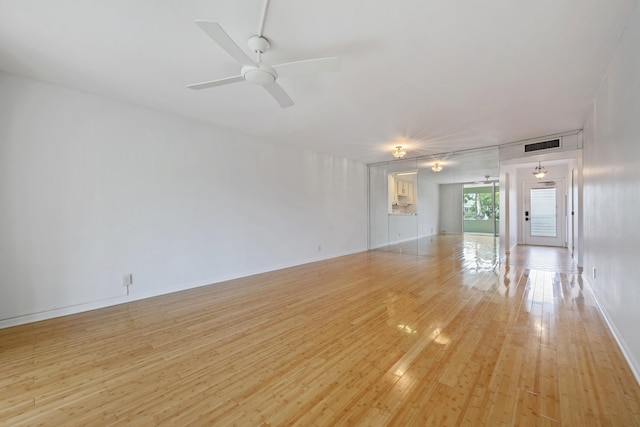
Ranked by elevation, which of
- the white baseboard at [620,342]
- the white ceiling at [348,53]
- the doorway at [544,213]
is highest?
the white ceiling at [348,53]

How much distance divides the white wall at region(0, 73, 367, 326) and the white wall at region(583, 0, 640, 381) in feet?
15.4

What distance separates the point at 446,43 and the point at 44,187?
14.8 ft

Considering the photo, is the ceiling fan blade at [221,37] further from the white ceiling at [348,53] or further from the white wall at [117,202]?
the white wall at [117,202]

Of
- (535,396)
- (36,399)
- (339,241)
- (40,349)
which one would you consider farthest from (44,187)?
(339,241)

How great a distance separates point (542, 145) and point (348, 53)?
4.83m

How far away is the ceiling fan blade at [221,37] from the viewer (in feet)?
5.29

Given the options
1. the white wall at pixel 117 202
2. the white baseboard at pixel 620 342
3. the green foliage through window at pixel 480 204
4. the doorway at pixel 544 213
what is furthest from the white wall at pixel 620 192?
the doorway at pixel 544 213

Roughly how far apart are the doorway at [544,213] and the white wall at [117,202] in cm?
820

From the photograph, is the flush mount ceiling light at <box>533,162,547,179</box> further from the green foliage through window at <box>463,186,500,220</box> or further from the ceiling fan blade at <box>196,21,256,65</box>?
the ceiling fan blade at <box>196,21,256,65</box>

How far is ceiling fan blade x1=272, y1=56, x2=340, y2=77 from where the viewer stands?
2010mm

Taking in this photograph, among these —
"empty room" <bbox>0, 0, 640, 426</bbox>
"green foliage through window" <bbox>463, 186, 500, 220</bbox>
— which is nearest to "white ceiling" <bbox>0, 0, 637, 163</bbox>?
"empty room" <bbox>0, 0, 640, 426</bbox>

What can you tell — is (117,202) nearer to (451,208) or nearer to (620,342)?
(620,342)

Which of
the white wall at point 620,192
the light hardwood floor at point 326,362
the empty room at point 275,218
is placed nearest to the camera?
the light hardwood floor at point 326,362

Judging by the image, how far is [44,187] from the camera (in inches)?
116
